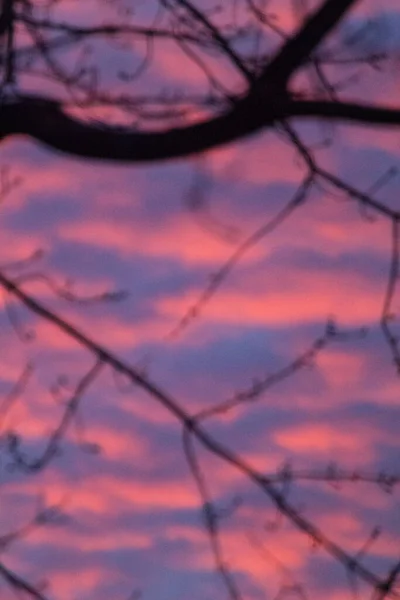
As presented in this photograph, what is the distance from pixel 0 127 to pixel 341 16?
34.7 inches

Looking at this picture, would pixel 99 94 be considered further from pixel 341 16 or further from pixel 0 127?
pixel 341 16

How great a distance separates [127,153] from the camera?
3.02 metres

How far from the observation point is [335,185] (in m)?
3.14

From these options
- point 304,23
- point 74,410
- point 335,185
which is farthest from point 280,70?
point 74,410

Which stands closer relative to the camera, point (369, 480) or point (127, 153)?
point (127, 153)

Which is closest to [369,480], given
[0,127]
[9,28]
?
[0,127]

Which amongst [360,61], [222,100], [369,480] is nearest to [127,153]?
[222,100]

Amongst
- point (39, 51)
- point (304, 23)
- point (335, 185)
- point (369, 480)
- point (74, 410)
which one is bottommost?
→ point (369, 480)

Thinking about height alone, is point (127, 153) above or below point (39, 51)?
below

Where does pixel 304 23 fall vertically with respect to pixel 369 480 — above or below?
above

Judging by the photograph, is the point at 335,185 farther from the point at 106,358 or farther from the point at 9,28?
the point at 9,28

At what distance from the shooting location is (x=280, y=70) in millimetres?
3014

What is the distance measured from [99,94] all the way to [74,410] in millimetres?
831

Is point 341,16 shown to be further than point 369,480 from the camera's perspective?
No
